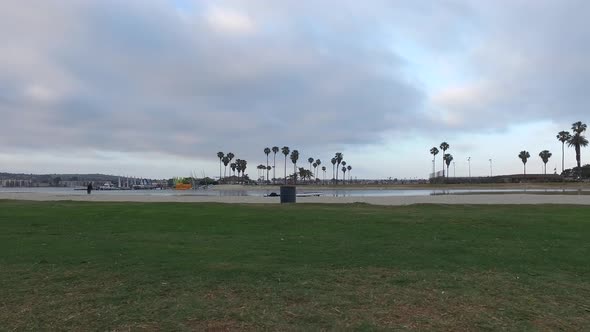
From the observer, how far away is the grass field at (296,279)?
5328mm

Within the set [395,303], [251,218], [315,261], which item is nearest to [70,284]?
[315,261]

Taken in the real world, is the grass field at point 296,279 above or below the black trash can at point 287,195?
below

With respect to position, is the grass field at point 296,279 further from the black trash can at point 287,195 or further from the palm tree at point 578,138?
the palm tree at point 578,138

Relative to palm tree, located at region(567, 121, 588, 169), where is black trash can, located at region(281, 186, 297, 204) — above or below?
below

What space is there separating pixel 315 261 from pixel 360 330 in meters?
3.69

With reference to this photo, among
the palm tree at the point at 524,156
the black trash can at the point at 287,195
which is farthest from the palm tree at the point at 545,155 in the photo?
the black trash can at the point at 287,195

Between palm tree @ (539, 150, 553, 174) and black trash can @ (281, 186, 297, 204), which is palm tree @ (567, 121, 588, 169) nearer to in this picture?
palm tree @ (539, 150, 553, 174)

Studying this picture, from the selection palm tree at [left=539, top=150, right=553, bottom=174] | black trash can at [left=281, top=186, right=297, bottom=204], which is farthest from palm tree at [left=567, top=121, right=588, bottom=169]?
black trash can at [left=281, top=186, right=297, bottom=204]

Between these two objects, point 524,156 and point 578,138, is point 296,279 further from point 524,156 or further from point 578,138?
point 524,156

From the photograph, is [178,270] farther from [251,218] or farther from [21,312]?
[251,218]

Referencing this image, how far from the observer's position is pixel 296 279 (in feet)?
23.4

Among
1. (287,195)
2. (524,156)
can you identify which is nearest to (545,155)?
(524,156)

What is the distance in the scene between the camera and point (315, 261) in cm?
861

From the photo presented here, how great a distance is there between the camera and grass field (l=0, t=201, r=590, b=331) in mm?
5328
